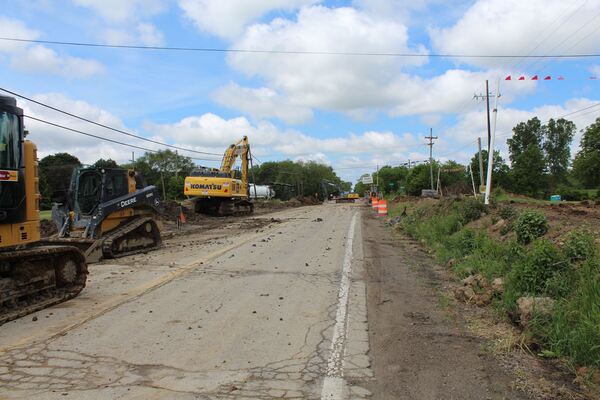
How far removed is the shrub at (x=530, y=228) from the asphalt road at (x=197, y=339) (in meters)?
3.30

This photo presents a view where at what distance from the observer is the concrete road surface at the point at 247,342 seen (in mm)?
4480

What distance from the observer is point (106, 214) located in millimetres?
13578

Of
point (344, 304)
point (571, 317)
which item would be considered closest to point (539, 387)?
point (571, 317)

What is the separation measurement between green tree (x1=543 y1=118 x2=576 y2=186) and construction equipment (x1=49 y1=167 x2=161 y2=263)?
106m

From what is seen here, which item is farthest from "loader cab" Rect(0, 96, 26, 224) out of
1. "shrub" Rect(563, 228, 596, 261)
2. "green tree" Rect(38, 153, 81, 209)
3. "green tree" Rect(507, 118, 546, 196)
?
"green tree" Rect(507, 118, 546, 196)

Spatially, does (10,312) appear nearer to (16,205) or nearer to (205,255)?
(16,205)

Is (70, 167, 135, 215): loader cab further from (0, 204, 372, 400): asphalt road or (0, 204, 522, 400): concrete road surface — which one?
(0, 204, 522, 400): concrete road surface

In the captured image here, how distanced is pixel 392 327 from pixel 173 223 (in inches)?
878

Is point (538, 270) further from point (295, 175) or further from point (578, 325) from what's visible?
point (295, 175)

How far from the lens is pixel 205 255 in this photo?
1292 cm

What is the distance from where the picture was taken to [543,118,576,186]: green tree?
105 metres

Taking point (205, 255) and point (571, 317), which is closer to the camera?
point (571, 317)

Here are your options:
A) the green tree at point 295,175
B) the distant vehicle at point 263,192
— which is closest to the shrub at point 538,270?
the distant vehicle at point 263,192

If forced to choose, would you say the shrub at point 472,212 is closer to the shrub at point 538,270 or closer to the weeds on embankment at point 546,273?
the weeds on embankment at point 546,273
